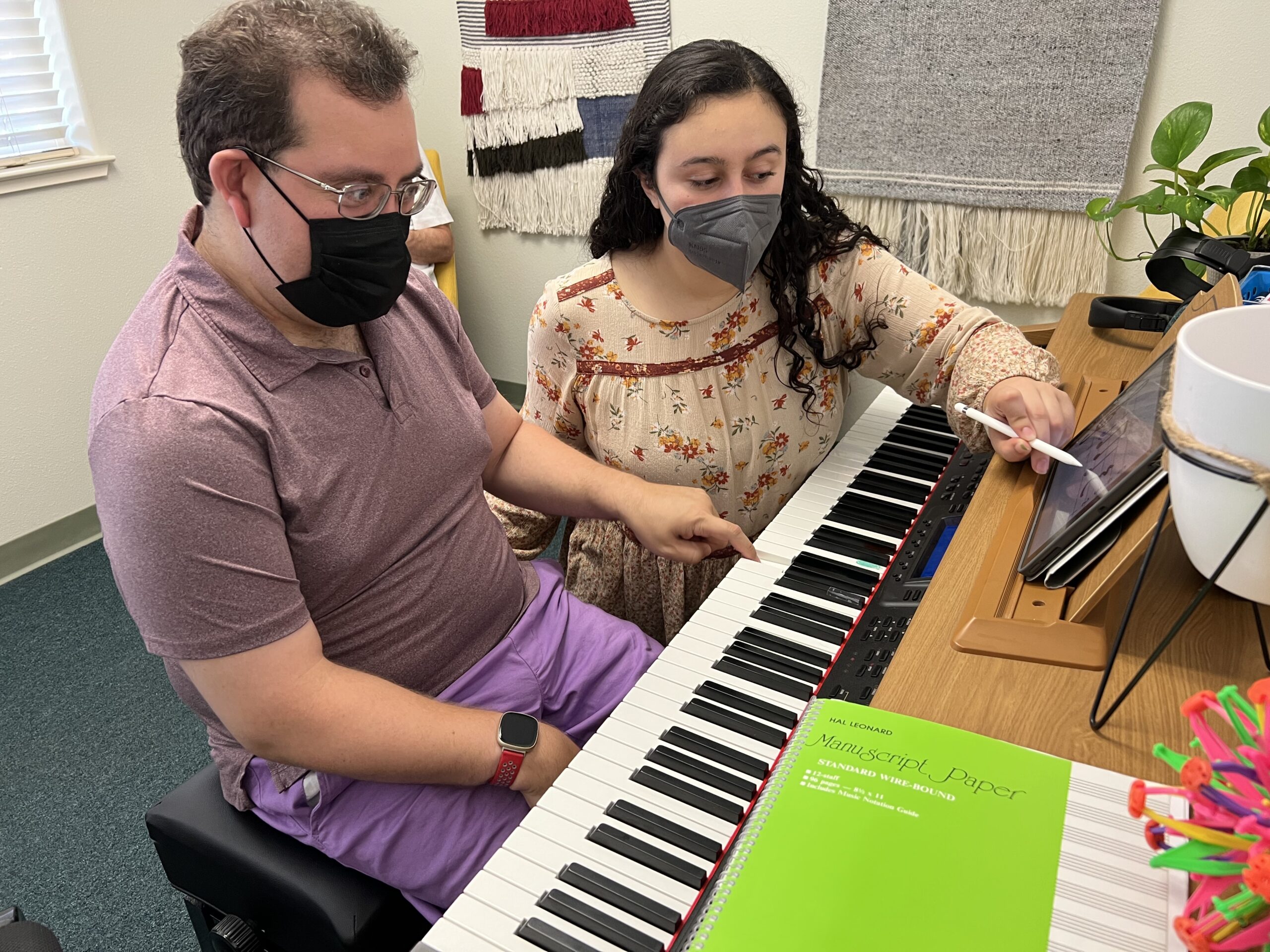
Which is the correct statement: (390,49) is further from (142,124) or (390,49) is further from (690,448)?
(142,124)

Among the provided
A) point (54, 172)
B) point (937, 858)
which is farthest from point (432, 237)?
point (937, 858)

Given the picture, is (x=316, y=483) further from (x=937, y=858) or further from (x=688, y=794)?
(x=937, y=858)

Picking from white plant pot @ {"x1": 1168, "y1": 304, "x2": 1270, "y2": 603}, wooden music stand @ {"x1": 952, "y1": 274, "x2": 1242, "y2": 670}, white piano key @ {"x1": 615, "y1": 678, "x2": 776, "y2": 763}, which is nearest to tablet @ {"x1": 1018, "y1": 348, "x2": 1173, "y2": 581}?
wooden music stand @ {"x1": 952, "y1": 274, "x2": 1242, "y2": 670}

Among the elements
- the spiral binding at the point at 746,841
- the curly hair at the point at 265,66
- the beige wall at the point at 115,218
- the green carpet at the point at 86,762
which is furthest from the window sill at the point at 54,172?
the spiral binding at the point at 746,841

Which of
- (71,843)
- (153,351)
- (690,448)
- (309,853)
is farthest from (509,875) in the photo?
(71,843)

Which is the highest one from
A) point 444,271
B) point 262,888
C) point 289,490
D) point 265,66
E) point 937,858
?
point 265,66

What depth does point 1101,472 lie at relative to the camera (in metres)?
0.98

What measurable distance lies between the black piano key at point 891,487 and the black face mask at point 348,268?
0.73 meters

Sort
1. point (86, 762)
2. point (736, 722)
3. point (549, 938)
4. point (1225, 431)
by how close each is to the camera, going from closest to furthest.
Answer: point (1225, 431), point (549, 938), point (736, 722), point (86, 762)

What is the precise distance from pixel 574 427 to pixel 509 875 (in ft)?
2.92

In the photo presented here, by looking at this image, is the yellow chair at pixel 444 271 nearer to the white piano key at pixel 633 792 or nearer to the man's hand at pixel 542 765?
the man's hand at pixel 542 765

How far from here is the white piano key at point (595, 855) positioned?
2.50 ft

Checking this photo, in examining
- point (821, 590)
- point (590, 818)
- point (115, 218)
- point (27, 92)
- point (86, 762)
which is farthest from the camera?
point (115, 218)

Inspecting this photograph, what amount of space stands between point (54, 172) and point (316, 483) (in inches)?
85.0
